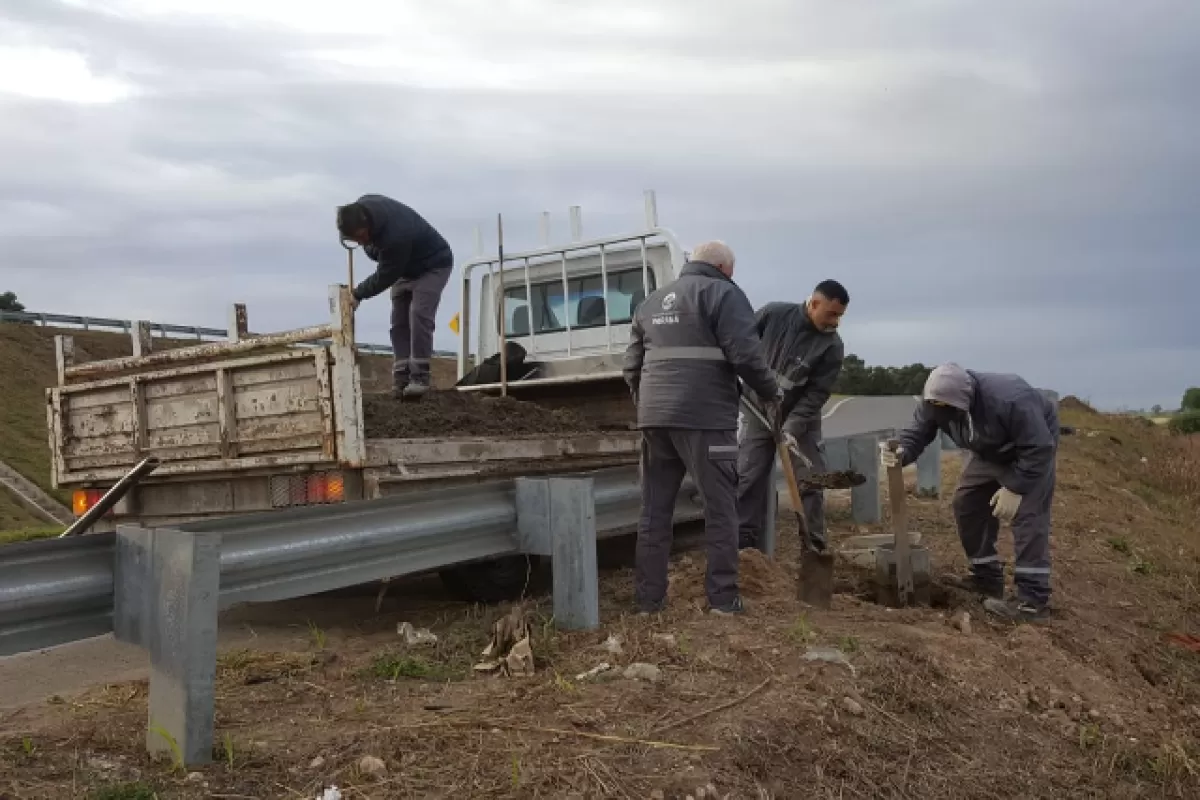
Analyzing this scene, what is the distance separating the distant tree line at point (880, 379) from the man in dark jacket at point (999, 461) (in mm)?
33330

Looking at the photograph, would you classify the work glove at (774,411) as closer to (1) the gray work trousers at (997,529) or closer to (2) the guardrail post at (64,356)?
(1) the gray work trousers at (997,529)

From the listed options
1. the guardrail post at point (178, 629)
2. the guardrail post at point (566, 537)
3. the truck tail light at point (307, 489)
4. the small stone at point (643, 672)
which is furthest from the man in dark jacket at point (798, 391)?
the guardrail post at point (178, 629)

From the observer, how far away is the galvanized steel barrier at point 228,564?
3.06 meters

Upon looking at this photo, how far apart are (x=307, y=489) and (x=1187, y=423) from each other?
29.2 metres

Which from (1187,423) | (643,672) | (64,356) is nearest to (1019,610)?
(643,672)

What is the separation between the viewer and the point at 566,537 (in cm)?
478

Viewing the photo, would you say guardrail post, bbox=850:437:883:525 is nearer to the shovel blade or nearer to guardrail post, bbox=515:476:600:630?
the shovel blade

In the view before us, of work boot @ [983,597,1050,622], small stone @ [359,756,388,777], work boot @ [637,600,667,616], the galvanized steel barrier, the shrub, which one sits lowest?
the shrub

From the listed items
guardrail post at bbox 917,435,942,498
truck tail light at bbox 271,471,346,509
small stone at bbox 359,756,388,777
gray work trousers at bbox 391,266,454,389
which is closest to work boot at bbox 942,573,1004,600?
truck tail light at bbox 271,471,346,509

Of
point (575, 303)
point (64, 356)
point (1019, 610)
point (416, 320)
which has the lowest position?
point (1019, 610)

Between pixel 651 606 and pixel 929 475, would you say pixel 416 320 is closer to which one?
pixel 651 606

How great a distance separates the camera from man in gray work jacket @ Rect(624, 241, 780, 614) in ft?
16.9

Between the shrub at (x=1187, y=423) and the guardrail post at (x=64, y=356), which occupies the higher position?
the guardrail post at (x=64, y=356)

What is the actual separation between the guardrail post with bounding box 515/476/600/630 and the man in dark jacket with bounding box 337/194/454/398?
2534 millimetres
